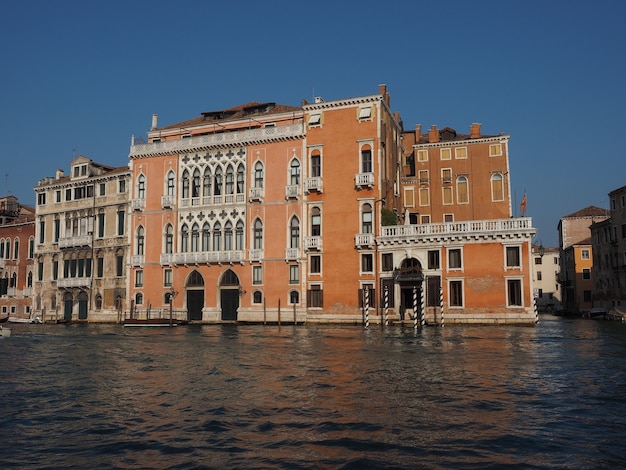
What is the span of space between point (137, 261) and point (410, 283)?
2007 cm

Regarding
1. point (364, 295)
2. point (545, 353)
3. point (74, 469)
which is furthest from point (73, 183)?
point (74, 469)

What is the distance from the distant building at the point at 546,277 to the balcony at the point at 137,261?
50352mm

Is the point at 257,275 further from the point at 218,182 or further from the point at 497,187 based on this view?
the point at 497,187

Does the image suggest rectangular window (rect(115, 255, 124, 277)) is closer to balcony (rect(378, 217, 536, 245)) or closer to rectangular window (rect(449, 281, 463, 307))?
balcony (rect(378, 217, 536, 245))

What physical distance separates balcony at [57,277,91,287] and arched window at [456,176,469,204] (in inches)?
1121

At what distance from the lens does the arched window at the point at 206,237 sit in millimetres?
42594

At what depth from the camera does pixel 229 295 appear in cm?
4181

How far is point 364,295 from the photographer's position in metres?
35.8

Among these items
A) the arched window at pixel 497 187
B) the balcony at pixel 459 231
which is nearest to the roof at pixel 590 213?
the arched window at pixel 497 187

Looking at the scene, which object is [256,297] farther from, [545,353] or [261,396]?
[261,396]

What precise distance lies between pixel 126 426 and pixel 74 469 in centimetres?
226

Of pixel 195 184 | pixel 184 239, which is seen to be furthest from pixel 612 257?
pixel 184 239

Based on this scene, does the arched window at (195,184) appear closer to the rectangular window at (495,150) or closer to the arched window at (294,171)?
the arched window at (294,171)

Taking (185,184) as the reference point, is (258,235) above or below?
below
